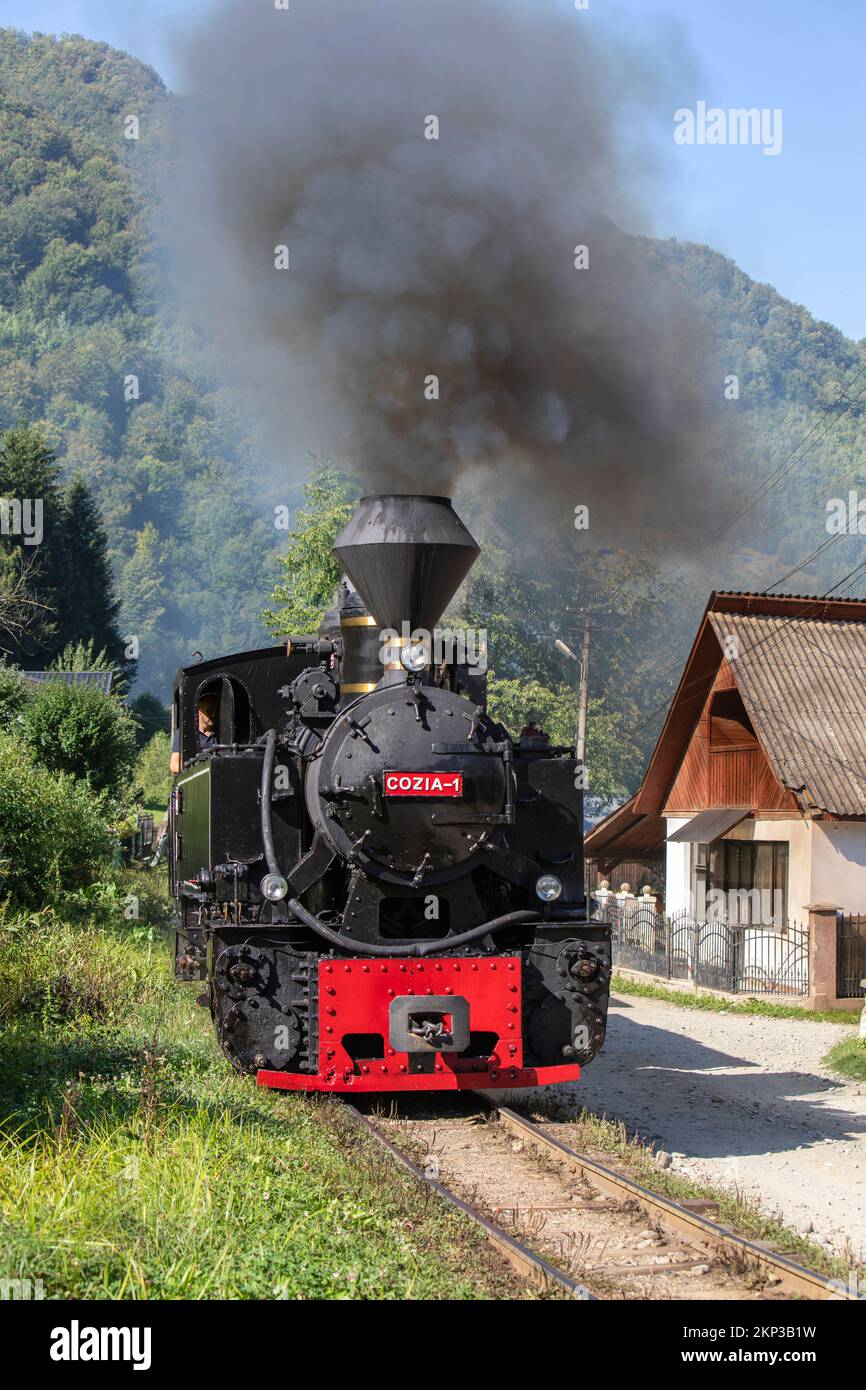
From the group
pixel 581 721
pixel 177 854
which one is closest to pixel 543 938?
pixel 177 854

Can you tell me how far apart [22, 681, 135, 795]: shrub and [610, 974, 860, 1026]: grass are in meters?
9.06

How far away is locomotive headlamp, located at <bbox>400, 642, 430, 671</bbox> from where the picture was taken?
9133mm

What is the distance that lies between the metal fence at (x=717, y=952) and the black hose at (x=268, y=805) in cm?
1109

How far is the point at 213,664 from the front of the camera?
37.2ft

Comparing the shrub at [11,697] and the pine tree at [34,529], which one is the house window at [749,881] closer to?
the shrub at [11,697]

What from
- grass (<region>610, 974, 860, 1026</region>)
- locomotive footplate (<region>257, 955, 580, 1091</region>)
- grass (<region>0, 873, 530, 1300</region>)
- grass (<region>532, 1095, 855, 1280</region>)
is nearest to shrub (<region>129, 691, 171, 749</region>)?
grass (<region>610, 974, 860, 1026</region>)

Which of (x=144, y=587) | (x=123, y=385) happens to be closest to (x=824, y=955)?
(x=144, y=587)

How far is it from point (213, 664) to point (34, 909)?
20.8 feet

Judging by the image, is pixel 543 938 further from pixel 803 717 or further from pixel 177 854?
pixel 803 717

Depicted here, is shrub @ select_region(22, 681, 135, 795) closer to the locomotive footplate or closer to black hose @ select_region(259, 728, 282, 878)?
black hose @ select_region(259, 728, 282, 878)

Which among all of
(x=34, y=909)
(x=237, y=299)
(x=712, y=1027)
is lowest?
(x=712, y=1027)

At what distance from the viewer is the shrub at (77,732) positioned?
2222cm

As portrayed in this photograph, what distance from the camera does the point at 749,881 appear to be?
22469 mm

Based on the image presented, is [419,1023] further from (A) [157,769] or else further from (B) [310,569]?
(A) [157,769]
